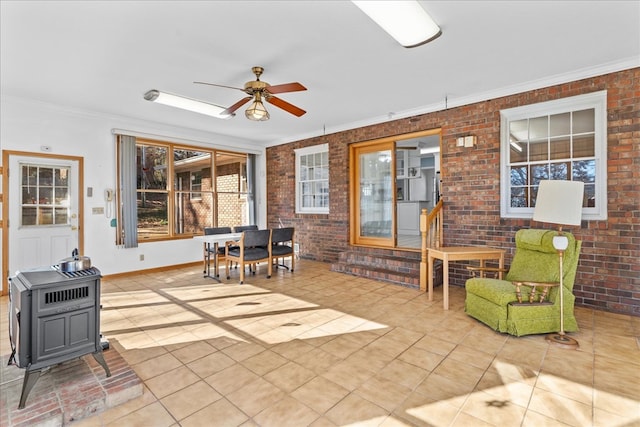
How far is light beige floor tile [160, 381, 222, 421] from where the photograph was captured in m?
1.93

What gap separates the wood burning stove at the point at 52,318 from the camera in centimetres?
187

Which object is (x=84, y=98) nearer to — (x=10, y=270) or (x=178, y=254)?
(x=10, y=270)

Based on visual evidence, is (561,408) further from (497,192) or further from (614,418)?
(497,192)

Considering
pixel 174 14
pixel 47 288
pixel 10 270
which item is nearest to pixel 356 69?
pixel 174 14

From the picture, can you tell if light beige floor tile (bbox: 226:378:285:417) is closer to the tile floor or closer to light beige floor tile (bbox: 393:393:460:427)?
the tile floor

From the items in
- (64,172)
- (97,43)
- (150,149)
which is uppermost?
(97,43)

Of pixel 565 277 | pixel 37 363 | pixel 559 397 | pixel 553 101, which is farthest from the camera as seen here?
pixel 553 101

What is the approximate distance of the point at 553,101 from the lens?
4.00 m

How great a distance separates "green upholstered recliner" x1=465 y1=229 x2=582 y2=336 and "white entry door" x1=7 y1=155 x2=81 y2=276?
5.95m

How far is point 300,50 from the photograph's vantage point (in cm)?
324

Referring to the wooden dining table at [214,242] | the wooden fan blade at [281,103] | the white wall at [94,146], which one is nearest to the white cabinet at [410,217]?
the wooden dining table at [214,242]

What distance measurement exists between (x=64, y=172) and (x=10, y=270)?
5.25 ft

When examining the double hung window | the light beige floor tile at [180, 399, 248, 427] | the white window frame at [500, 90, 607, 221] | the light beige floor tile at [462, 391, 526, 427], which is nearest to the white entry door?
the double hung window

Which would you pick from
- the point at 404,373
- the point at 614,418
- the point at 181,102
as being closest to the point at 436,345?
the point at 404,373
